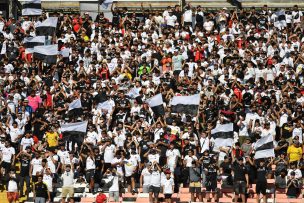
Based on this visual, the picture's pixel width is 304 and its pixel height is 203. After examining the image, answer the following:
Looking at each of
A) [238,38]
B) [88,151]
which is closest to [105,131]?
[88,151]

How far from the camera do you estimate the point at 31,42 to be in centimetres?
5309

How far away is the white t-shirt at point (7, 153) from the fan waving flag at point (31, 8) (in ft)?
38.0

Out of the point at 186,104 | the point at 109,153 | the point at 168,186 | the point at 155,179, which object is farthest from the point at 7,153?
the point at 186,104

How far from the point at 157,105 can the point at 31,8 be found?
1126 centimetres

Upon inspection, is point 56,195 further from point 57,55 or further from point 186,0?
point 186,0

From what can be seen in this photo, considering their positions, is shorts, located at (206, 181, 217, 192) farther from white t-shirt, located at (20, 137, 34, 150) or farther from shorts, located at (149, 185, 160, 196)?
white t-shirt, located at (20, 137, 34, 150)

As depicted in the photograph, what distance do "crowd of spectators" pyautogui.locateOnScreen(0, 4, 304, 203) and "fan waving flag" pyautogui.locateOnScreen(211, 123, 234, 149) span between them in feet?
0.65

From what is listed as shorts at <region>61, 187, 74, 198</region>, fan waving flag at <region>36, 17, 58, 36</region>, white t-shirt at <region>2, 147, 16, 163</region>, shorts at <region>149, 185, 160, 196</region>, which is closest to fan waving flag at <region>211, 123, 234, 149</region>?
shorts at <region>149, 185, 160, 196</region>

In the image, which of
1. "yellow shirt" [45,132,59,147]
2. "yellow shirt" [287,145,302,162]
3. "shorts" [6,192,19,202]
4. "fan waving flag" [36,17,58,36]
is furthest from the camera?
"fan waving flag" [36,17,58,36]

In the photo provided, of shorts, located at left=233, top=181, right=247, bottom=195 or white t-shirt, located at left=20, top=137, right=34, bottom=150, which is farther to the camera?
white t-shirt, located at left=20, top=137, right=34, bottom=150

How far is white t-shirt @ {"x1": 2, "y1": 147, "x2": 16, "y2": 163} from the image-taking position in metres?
46.2

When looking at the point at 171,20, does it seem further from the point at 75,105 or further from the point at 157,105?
the point at 75,105

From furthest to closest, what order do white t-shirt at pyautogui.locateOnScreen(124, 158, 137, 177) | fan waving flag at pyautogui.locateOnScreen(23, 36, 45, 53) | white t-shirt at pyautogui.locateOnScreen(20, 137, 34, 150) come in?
fan waving flag at pyautogui.locateOnScreen(23, 36, 45, 53) → white t-shirt at pyautogui.locateOnScreen(20, 137, 34, 150) → white t-shirt at pyautogui.locateOnScreen(124, 158, 137, 177)

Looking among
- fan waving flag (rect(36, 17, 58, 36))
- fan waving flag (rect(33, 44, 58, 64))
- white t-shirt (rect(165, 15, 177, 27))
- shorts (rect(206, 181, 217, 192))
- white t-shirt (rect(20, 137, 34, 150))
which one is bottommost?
shorts (rect(206, 181, 217, 192))
